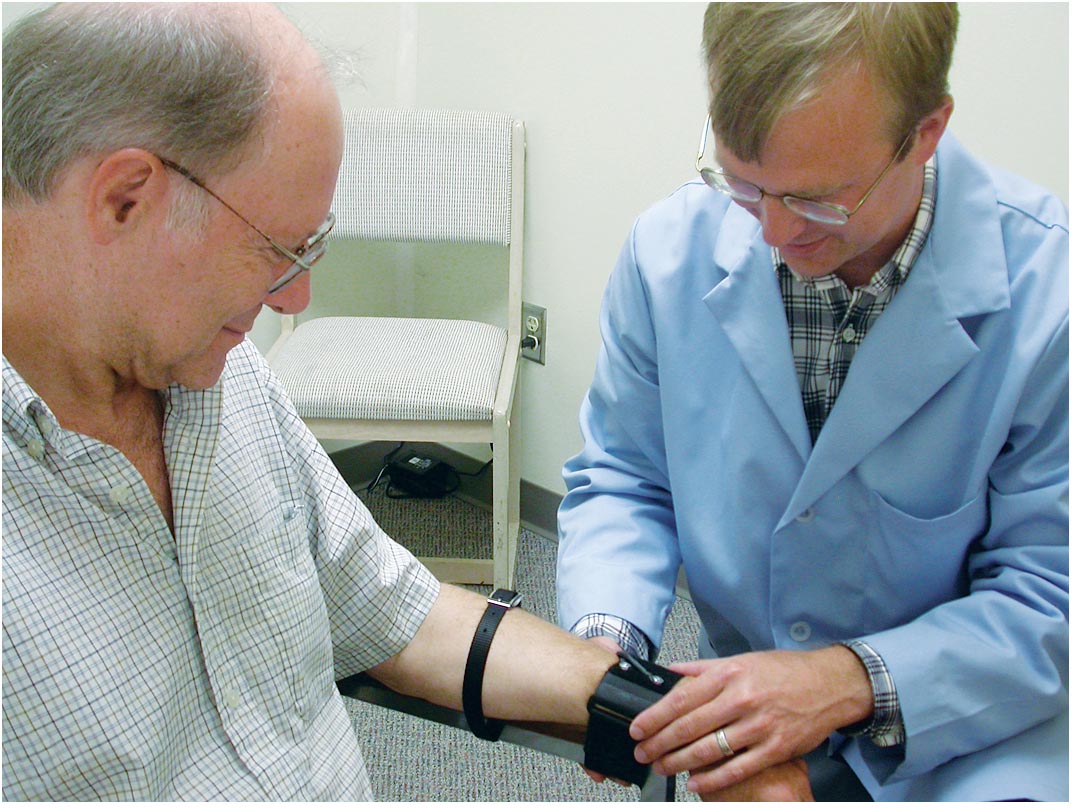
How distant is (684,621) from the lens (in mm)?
2455

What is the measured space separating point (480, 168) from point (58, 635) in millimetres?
1824

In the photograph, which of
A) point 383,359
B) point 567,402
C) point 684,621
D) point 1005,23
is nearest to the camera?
point 1005,23

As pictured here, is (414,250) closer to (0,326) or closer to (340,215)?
(340,215)

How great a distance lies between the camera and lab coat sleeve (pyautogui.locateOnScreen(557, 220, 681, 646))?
1.25 meters

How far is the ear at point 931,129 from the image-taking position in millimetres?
987

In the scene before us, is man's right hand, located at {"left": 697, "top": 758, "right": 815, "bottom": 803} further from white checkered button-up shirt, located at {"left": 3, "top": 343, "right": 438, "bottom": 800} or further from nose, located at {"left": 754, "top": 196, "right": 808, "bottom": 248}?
nose, located at {"left": 754, "top": 196, "right": 808, "bottom": 248}

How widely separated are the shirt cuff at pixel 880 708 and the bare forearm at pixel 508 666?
0.28m

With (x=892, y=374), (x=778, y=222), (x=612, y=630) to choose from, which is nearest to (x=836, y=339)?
(x=892, y=374)

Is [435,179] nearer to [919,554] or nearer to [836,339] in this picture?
[836,339]

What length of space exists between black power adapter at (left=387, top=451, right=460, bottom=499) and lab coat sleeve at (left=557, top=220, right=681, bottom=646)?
1.63 meters

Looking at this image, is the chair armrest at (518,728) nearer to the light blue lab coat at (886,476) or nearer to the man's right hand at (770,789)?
the man's right hand at (770,789)

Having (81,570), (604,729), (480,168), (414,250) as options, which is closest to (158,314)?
(81,570)

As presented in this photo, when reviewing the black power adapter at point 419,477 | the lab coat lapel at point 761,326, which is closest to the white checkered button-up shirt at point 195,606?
the lab coat lapel at point 761,326

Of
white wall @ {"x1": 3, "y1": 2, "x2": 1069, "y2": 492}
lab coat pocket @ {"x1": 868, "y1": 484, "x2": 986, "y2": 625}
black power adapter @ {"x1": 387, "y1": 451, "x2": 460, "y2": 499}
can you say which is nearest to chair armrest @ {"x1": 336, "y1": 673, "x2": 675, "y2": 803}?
lab coat pocket @ {"x1": 868, "y1": 484, "x2": 986, "y2": 625}
